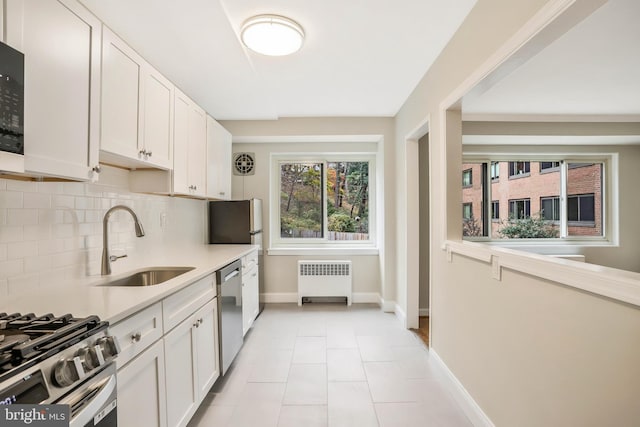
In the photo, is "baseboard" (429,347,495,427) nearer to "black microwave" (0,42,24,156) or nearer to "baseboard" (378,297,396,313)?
"baseboard" (378,297,396,313)

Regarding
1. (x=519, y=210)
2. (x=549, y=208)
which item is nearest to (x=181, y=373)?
(x=519, y=210)

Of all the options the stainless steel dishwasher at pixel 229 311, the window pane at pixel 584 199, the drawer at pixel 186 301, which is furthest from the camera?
the window pane at pixel 584 199

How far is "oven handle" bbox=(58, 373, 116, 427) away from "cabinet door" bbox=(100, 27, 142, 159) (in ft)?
3.66

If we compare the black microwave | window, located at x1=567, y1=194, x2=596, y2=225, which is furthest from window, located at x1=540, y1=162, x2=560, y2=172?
the black microwave

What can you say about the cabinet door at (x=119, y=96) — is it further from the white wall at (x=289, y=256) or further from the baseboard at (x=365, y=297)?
the baseboard at (x=365, y=297)

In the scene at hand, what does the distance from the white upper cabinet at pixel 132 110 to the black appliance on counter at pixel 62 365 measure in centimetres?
95

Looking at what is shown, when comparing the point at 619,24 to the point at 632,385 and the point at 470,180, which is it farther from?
the point at 470,180

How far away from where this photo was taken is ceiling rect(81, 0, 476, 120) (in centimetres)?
175

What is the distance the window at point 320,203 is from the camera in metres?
4.30

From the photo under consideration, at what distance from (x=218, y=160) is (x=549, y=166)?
4724mm

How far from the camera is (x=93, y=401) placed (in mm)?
913

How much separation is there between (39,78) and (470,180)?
466 centimetres

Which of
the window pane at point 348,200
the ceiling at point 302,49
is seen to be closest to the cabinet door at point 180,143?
the ceiling at point 302,49

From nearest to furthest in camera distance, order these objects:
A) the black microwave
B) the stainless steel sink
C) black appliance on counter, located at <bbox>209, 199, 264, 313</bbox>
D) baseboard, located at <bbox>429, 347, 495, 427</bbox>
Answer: the black microwave, baseboard, located at <bbox>429, 347, 495, 427</bbox>, the stainless steel sink, black appliance on counter, located at <bbox>209, 199, 264, 313</bbox>
